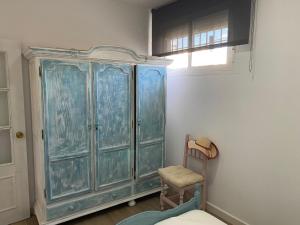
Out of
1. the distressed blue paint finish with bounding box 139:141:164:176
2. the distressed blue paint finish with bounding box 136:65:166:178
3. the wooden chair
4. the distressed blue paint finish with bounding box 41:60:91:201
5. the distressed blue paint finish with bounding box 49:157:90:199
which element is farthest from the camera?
the distressed blue paint finish with bounding box 139:141:164:176

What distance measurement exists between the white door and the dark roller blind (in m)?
1.81

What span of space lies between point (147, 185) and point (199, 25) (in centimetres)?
207

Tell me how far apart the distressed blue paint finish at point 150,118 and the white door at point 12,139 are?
4.21 ft

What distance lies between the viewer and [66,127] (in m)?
2.28

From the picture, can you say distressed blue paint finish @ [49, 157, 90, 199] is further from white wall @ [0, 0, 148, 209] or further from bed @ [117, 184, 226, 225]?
bed @ [117, 184, 226, 225]

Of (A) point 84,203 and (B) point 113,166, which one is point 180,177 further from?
(A) point 84,203

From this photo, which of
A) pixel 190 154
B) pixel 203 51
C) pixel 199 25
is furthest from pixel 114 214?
pixel 199 25

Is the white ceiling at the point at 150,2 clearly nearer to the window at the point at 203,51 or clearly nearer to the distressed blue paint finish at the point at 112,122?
the window at the point at 203,51

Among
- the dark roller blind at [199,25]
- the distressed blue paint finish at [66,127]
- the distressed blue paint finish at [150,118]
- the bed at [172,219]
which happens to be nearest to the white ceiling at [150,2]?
the dark roller blind at [199,25]

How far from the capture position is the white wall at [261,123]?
6.45ft

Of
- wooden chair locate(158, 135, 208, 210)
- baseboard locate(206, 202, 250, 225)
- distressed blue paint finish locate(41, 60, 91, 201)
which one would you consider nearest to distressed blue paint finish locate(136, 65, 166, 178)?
wooden chair locate(158, 135, 208, 210)

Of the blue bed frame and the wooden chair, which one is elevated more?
the blue bed frame

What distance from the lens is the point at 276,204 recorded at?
6.94 feet

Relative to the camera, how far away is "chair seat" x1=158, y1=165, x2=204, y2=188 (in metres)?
2.48
